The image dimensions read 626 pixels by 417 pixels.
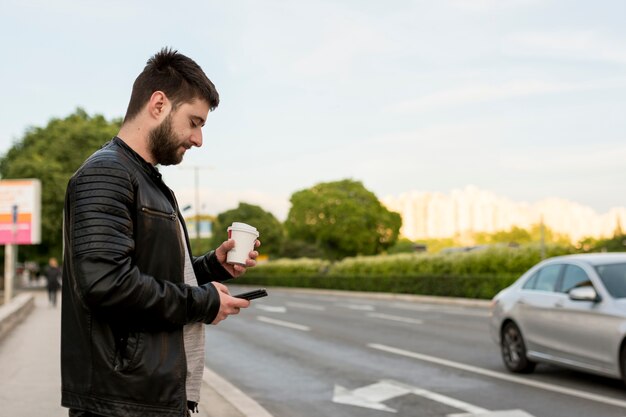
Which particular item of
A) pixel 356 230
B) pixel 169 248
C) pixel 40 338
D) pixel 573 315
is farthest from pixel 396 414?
pixel 356 230

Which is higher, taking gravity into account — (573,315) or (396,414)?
(573,315)

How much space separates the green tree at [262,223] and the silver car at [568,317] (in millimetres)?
81108

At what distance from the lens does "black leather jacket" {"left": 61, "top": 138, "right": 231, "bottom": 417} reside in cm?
259

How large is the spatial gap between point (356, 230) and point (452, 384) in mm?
83068

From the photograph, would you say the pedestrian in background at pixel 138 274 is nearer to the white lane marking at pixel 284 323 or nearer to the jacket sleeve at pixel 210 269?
the jacket sleeve at pixel 210 269

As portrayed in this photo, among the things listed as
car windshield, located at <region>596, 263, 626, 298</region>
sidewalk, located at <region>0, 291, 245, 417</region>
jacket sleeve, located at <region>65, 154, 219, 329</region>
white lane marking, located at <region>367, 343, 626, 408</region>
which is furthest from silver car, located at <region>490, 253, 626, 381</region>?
jacket sleeve, located at <region>65, 154, 219, 329</region>

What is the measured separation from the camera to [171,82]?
9.29 feet

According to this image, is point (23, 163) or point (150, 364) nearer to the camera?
point (150, 364)

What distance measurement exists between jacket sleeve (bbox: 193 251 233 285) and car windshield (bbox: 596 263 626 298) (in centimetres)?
682

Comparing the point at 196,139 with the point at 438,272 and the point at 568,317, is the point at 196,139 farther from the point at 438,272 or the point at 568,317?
the point at 438,272

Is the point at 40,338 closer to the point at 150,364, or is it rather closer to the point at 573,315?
the point at 573,315

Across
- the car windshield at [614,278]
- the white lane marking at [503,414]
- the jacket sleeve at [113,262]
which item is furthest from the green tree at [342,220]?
the jacket sleeve at [113,262]

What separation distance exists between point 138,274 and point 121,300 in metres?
0.09

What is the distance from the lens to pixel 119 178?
106 inches
